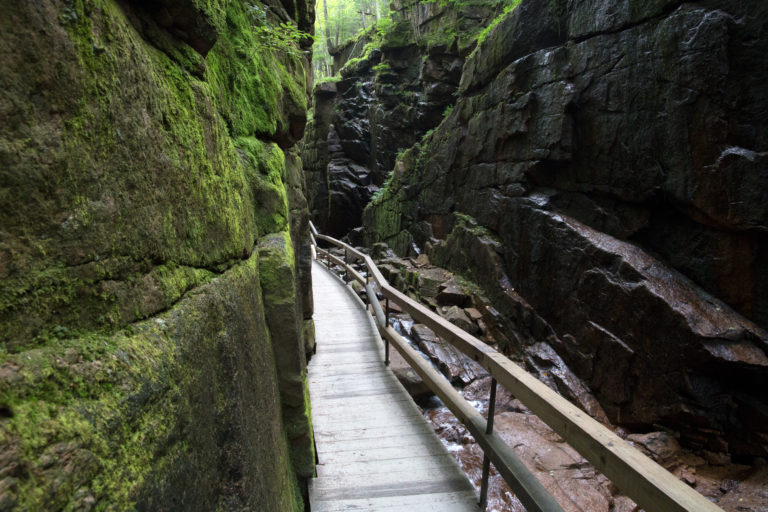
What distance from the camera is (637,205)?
7746 mm

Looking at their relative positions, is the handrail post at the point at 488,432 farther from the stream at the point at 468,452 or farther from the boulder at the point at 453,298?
the boulder at the point at 453,298

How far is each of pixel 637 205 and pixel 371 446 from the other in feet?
23.6

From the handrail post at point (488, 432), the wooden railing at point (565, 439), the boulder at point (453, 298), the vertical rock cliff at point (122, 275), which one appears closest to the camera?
the vertical rock cliff at point (122, 275)

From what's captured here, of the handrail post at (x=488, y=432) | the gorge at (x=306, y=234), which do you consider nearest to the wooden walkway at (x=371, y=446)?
the handrail post at (x=488, y=432)

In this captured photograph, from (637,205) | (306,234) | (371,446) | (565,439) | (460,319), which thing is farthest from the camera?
(460,319)

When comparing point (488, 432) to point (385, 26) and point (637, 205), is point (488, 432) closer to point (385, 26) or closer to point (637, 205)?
point (637, 205)

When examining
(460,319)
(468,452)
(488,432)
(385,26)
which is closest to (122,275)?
(488,432)

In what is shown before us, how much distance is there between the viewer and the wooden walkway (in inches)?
117

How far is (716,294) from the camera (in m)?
6.64

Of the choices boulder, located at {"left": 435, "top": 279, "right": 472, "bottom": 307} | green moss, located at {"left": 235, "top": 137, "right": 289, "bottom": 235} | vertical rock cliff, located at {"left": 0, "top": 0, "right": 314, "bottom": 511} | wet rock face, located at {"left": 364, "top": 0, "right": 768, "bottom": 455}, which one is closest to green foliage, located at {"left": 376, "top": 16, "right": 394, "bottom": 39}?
wet rock face, located at {"left": 364, "top": 0, "right": 768, "bottom": 455}

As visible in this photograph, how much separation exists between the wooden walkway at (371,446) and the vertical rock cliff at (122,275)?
1.25m

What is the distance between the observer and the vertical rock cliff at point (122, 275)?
722mm

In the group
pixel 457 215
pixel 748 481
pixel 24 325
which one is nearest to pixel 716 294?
pixel 748 481

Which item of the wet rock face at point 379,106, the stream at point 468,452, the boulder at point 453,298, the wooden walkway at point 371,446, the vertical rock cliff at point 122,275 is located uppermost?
the wet rock face at point 379,106
